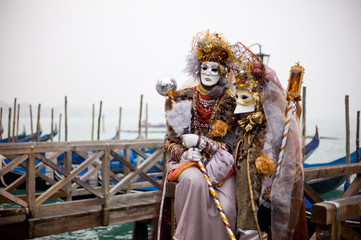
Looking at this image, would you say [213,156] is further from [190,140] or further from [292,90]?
[292,90]

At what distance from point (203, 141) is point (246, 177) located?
0.35 metres

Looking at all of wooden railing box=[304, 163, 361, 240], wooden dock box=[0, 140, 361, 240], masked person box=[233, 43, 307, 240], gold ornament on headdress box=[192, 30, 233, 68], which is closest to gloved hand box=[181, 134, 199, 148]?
masked person box=[233, 43, 307, 240]

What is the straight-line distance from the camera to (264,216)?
1896mm

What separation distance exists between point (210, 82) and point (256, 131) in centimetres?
51

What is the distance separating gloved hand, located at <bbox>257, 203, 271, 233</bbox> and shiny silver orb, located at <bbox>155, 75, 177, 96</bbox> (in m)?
1.02

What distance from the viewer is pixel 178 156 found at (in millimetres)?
2309

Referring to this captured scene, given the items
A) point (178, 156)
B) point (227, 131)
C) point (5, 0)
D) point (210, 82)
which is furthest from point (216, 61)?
point (5, 0)

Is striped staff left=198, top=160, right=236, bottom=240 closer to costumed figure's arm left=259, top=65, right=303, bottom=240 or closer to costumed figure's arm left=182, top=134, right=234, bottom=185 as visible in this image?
costumed figure's arm left=182, top=134, right=234, bottom=185

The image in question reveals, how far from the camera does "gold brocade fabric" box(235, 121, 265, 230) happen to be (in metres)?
1.99

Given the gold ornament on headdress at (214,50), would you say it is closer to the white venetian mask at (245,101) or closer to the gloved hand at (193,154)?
the white venetian mask at (245,101)

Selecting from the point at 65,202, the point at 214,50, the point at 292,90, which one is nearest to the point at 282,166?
the point at 292,90

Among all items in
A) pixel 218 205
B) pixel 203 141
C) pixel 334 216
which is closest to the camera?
pixel 334 216

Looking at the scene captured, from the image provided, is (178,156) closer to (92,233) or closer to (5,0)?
(92,233)

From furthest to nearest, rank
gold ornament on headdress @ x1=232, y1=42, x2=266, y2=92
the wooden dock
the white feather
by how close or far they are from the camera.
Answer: the wooden dock → the white feather → gold ornament on headdress @ x1=232, y1=42, x2=266, y2=92
